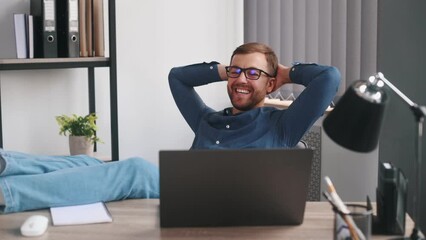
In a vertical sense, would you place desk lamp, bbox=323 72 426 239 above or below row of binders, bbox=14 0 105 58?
below

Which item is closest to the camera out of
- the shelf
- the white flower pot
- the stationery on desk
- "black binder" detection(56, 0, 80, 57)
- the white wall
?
the stationery on desk

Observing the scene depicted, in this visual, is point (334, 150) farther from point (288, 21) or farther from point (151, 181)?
point (151, 181)

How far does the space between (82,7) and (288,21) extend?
117 cm

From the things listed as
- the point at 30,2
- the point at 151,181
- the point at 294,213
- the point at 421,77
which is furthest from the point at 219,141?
the point at 30,2

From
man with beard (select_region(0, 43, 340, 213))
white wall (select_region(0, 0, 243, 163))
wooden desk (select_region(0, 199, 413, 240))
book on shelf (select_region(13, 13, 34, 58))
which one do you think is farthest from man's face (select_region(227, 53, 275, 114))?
white wall (select_region(0, 0, 243, 163))

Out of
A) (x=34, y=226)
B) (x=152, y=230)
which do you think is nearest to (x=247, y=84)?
(x=152, y=230)

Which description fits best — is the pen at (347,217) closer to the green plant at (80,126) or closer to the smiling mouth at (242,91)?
the smiling mouth at (242,91)

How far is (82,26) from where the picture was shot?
3.54 meters

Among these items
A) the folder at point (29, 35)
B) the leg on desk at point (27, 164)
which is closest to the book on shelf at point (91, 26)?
the folder at point (29, 35)

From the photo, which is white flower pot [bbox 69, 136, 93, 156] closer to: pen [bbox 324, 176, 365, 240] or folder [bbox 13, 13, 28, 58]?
folder [bbox 13, 13, 28, 58]

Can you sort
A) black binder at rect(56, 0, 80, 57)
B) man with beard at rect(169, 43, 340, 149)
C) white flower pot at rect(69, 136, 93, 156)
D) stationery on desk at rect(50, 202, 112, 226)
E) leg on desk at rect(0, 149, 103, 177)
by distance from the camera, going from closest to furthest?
stationery on desk at rect(50, 202, 112, 226), leg on desk at rect(0, 149, 103, 177), man with beard at rect(169, 43, 340, 149), black binder at rect(56, 0, 80, 57), white flower pot at rect(69, 136, 93, 156)

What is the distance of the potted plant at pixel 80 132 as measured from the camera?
365 cm

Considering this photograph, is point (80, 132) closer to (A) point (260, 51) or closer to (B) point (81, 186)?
(A) point (260, 51)

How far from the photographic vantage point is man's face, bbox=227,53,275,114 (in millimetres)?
2580
